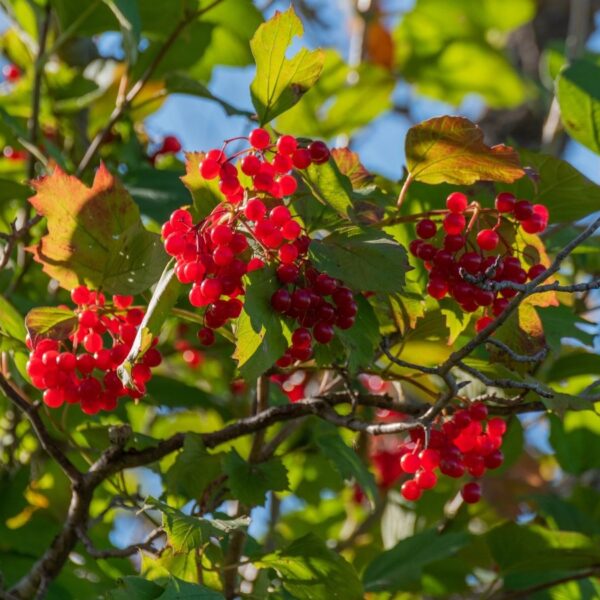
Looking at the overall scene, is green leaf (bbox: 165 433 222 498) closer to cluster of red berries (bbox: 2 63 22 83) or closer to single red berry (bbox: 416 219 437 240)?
single red berry (bbox: 416 219 437 240)

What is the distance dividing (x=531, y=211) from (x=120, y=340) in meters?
0.56

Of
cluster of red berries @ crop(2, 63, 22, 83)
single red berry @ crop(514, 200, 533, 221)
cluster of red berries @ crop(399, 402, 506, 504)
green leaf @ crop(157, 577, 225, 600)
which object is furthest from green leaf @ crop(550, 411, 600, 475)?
cluster of red berries @ crop(2, 63, 22, 83)

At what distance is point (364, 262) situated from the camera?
113 centimetres

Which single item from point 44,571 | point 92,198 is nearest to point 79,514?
point 44,571

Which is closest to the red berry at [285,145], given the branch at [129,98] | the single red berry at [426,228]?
the single red berry at [426,228]

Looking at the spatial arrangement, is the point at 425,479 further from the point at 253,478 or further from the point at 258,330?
the point at 258,330

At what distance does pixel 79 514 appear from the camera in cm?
137

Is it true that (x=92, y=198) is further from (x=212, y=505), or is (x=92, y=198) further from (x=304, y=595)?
(x=304, y=595)

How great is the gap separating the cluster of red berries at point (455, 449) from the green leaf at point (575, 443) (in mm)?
824

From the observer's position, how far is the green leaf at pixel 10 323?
1356mm

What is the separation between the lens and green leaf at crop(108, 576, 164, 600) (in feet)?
3.76

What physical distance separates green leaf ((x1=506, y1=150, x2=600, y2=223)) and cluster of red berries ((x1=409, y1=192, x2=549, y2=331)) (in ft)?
0.62

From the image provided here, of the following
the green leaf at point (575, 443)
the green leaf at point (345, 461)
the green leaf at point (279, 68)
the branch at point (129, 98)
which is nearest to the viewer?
the green leaf at point (279, 68)

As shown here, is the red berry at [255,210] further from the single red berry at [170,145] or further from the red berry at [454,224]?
the single red berry at [170,145]
